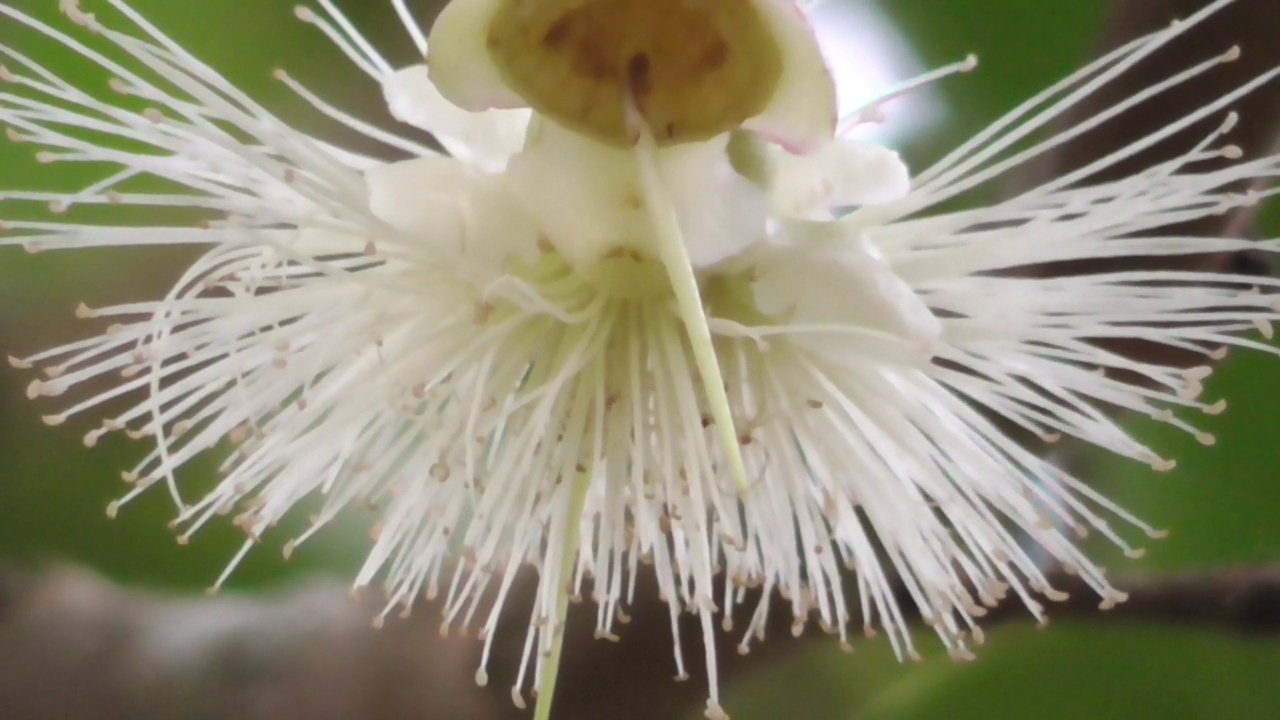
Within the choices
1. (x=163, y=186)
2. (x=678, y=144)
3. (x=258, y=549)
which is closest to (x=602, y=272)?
(x=678, y=144)

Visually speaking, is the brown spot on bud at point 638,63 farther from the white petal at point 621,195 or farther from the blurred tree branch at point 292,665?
the blurred tree branch at point 292,665

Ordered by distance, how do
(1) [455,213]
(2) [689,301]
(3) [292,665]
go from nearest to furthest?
(2) [689,301]
(1) [455,213]
(3) [292,665]

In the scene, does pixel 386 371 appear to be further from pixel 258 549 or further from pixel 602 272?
pixel 258 549

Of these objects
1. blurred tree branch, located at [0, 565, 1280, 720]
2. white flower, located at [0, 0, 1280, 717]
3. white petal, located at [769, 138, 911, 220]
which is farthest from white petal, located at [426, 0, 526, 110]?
blurred tree branch, located at [0, 565, 1280, 720]

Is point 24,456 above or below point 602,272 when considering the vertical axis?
above

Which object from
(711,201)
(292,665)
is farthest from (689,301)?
(292,665)

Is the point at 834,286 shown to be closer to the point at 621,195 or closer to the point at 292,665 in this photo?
the point at 621,195

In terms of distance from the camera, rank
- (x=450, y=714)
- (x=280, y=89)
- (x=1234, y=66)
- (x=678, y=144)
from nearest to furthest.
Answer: (x=678, y=144), (x=1234, y=66), (x=450, y=714), (x=280, y=89)
